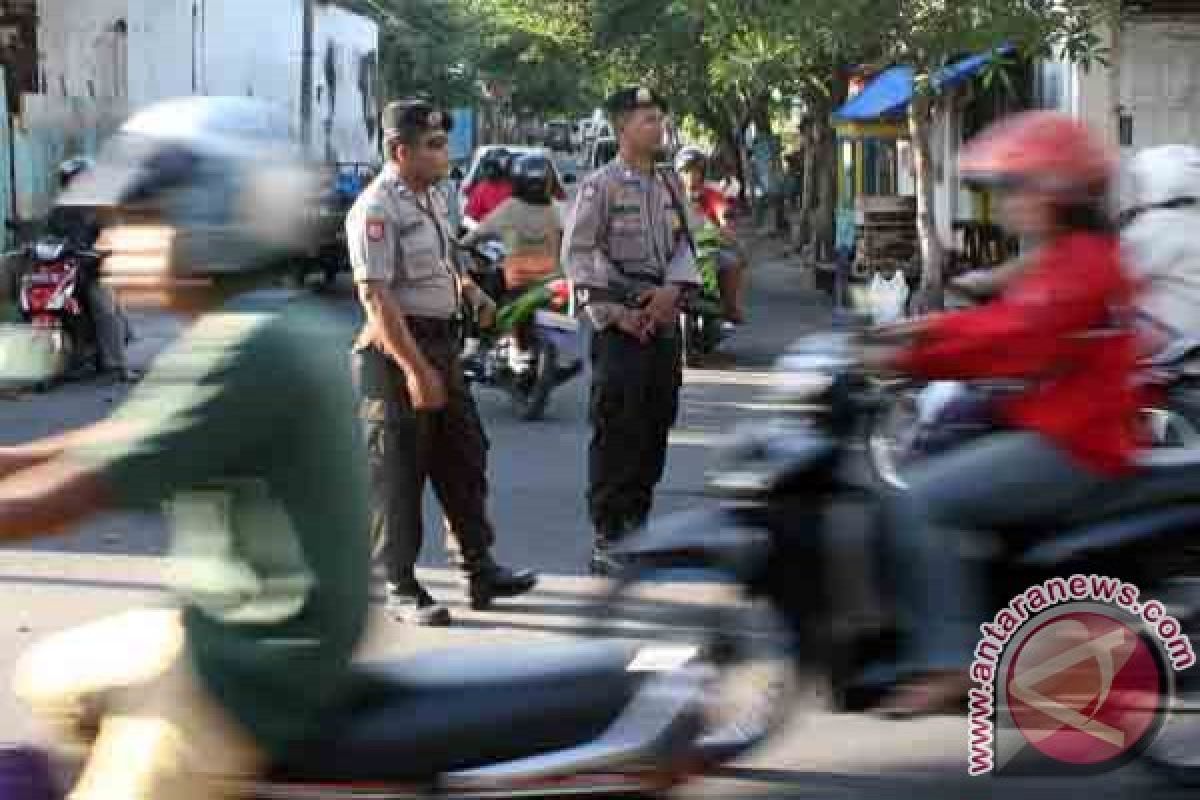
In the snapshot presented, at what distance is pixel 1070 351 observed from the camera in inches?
210

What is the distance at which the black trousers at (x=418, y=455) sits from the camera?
757 cm

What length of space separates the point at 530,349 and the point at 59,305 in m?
3.80

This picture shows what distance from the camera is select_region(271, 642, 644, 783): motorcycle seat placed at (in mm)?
3303

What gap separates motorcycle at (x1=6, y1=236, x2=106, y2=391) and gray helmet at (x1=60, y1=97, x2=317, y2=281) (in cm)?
1220

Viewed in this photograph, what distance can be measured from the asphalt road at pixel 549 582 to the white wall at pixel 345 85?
28.6 metres

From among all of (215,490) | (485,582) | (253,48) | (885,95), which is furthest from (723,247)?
(253,48)

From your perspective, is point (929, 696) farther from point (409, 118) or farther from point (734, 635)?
point (409, 118)

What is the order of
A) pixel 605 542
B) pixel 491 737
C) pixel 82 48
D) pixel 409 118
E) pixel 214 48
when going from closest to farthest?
pixel 491 737
pixel 409 118
pixel 605 542
pixel 82 48
pixel 214 48

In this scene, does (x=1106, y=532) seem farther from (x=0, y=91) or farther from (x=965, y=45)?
(x=0, y=91)

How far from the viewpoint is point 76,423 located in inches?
529

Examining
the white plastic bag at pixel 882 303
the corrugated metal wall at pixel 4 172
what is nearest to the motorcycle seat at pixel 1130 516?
the white plastic bag at pixel 882 303

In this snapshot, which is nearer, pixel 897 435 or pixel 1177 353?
pixel 1177 353

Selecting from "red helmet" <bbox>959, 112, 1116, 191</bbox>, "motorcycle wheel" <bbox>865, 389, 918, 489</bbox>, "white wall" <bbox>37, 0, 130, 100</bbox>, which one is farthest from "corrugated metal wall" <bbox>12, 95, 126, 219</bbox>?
"red helmet" <bbox>959, 112, 1116, 191</bbox>

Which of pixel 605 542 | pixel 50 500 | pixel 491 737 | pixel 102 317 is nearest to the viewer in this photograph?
pixel 50 500
